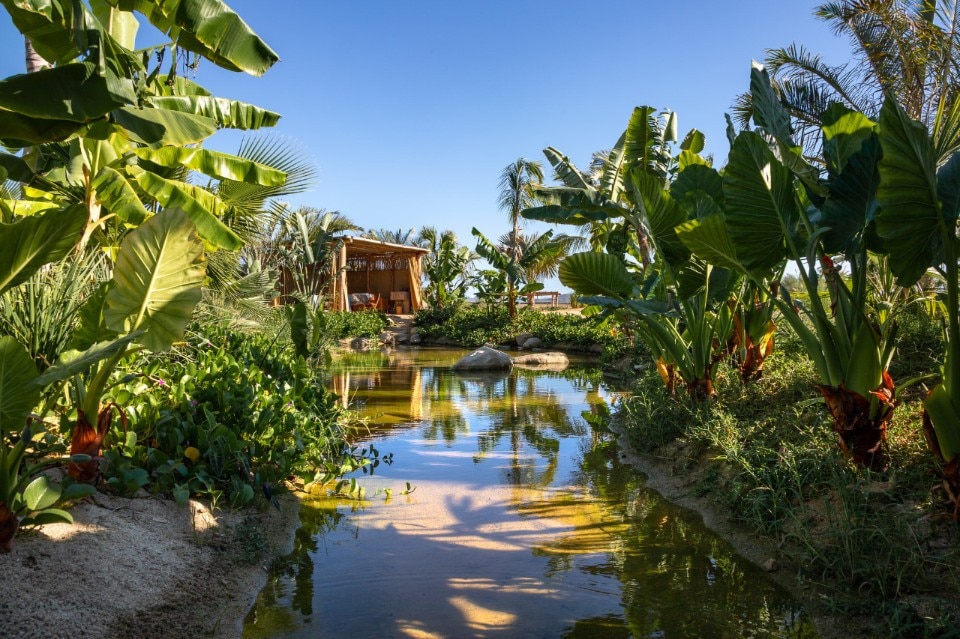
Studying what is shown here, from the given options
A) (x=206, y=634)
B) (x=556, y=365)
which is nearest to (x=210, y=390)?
(x=206, y=634)

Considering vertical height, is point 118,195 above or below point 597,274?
above

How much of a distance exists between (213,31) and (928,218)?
443 cm

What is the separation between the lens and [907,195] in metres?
3.18

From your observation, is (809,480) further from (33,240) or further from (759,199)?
(33,240)

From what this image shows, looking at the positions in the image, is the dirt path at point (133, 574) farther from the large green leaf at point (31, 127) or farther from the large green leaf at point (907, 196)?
the large green leaf at point (907, 196)

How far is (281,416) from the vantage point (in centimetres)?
516

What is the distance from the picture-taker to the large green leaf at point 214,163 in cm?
562

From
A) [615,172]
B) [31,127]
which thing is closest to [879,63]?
[615,172]

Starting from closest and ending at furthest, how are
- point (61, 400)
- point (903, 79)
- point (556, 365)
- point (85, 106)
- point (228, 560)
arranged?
point (85, 106), point (228, 560), point (61, 400), point (903, 79), point (556, 365)

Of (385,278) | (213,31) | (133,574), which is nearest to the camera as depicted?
(133,574)

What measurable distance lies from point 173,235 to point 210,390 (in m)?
1.83

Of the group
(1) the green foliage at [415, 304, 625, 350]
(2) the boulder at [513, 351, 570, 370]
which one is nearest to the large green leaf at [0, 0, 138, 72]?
(2) the boulder at [513, 351, 570, 370]

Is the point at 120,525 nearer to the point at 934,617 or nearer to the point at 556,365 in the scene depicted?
the point at 934,617

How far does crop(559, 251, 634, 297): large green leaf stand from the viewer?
6.34 m
